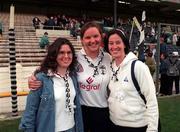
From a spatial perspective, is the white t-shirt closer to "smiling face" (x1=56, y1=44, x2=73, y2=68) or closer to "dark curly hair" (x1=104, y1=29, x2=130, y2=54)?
"smiling face" (x1=56, y1=44, x2=73, y2=68)

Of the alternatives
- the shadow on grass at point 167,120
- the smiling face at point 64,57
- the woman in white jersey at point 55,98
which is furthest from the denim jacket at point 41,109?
the shadow on grass at point 167,120

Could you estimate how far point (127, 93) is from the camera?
3852mm

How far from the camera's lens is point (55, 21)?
31.2m

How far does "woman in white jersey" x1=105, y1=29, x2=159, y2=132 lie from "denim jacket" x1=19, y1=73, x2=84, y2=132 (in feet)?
2.15

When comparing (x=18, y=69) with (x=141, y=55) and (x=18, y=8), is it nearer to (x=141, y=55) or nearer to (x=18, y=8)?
(x=141, y=55)

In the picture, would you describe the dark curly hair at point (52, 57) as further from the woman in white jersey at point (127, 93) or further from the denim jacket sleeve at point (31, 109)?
the woman in white jersey at point (127, 93)

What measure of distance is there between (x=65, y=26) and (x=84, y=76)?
90.7ft

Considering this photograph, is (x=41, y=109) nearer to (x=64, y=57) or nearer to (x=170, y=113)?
(x=64, y=57)

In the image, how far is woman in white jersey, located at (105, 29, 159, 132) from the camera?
3.77 m

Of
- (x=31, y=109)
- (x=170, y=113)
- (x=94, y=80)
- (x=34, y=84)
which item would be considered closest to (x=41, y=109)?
(x=31, y=109)

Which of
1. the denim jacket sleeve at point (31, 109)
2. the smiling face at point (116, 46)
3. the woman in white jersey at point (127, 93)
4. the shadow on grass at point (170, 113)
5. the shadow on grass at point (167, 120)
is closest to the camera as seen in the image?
the denim jacket sleeve at point (31, 109)

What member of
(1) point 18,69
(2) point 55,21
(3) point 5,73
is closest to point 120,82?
(3) point 5,73

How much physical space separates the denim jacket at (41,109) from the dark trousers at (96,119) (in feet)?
1.96

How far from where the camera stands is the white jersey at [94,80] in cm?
411
